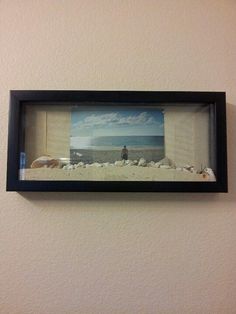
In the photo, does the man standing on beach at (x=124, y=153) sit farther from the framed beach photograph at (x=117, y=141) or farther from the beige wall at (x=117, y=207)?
the beige wall at (x=117, y=207)

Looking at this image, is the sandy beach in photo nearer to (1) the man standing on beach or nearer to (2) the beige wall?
(1) the man standing on beach

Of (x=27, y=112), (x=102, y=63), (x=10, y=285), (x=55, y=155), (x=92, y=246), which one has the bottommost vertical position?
(x=10, y=285)

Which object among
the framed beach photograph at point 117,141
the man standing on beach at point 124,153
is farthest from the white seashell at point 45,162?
the man standing on beach at point 124,153

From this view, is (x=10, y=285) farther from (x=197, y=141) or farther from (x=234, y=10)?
(x=234, y=10)

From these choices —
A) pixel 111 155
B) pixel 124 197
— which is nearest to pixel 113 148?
pixel 111 155

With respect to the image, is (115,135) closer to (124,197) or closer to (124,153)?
(124,153)

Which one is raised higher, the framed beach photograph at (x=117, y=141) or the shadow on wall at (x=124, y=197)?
the framed beach photograph at (x=117, y=141)

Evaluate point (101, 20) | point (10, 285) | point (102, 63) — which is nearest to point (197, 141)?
point (102, 63)
